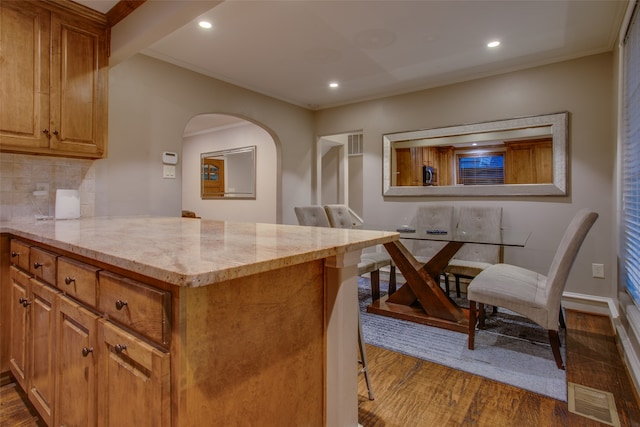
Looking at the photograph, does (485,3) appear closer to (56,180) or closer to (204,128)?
(56,180)

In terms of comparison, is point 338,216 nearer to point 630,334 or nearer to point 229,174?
point 630,334

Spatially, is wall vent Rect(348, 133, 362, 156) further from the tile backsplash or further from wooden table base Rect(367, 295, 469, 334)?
the tile backsplash

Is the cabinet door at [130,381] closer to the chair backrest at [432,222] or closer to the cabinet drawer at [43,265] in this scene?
the cabinet drawer at [43,265]

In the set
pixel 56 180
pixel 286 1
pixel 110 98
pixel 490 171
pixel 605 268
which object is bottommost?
pixel 605 268

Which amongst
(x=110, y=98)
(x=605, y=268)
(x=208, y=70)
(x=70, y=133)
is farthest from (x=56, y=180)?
(x=605, y=268)

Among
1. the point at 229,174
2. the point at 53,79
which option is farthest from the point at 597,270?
the point at 229,174

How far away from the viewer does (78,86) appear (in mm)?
2391

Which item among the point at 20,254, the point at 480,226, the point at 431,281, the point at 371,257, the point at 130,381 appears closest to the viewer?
the point at 130,381

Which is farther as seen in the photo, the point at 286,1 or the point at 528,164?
the point at 528,164

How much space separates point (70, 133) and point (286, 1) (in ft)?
5.77

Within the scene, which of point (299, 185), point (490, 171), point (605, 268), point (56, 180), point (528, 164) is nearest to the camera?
point (56, 180)

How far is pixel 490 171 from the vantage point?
12.0ft

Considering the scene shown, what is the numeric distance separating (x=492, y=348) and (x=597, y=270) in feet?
5.25

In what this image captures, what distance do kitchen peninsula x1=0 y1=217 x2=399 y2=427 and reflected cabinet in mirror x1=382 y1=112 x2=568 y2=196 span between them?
2.74 meters
